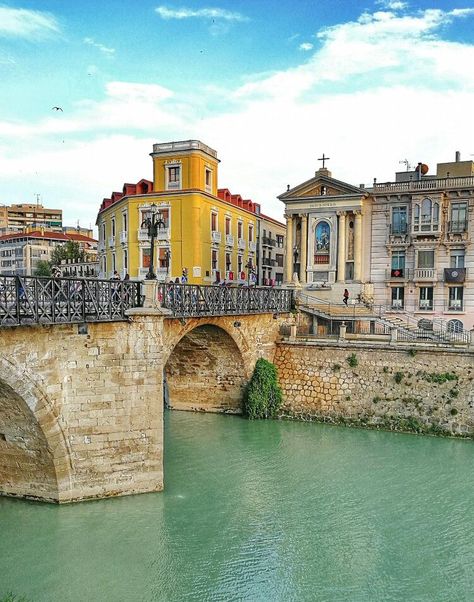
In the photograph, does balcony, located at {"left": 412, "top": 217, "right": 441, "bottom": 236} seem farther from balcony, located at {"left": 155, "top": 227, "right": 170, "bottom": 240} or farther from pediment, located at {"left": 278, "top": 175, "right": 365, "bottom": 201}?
balcony, located at {"left": 155, "top": 227, "right": 170, "bottom": 240}

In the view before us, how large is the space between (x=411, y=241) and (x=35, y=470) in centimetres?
2207

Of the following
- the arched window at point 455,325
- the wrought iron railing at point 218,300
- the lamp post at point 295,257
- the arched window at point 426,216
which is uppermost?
the arched window at point 426,216

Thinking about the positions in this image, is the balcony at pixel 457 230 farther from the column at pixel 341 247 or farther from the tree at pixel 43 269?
the tree at pixel 43 269

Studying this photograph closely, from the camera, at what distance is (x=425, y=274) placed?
2950cm

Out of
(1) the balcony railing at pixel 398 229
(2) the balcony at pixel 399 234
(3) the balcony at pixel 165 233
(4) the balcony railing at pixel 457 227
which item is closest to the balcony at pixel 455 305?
(4) the balcony railing at pixel 457 227

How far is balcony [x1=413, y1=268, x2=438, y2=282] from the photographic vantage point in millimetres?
29312

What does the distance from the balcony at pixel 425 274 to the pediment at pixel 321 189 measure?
508cm

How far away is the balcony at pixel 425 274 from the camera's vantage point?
96.2 feet

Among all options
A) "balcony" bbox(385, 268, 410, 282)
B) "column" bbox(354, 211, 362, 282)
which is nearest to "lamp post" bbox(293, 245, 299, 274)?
"column" bbox(354, 211, 362, 282)

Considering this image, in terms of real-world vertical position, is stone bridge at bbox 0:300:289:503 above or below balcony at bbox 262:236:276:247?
below

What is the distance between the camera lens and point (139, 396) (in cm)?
1530

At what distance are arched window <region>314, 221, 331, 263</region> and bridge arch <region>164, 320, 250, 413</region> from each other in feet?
34.1

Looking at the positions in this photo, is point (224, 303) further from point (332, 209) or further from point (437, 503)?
point (332, 209)

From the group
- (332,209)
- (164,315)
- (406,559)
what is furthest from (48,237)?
(406,559)
